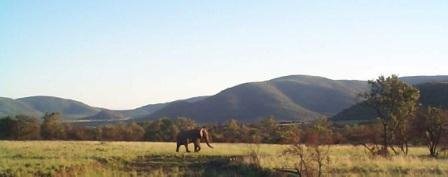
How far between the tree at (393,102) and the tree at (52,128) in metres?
58.1

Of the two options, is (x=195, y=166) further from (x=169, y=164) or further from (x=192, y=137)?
(x=192, y=137)

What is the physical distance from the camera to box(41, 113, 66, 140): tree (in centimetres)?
9219

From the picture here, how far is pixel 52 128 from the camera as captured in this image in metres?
95.1

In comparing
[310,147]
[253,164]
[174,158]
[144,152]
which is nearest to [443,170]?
[310,147]

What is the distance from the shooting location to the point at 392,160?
100 feet

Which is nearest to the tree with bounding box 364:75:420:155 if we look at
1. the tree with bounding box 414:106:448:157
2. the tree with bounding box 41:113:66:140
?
the tree with bounding box 414:106:448:157

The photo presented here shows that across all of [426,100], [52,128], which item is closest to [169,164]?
[52,128]

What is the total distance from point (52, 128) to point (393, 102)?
64.9 meters

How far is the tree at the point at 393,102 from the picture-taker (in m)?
40.9

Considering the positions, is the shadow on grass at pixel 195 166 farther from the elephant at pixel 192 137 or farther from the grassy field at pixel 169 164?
the elephant at pixel 192 137

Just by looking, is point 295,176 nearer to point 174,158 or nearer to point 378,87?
point 174,158

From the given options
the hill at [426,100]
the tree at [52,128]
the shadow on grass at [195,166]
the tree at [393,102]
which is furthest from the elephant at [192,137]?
the hill at [426,100]

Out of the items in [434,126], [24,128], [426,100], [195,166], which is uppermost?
[426,100]

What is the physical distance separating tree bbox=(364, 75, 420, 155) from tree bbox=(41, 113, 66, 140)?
5811 centimetres
